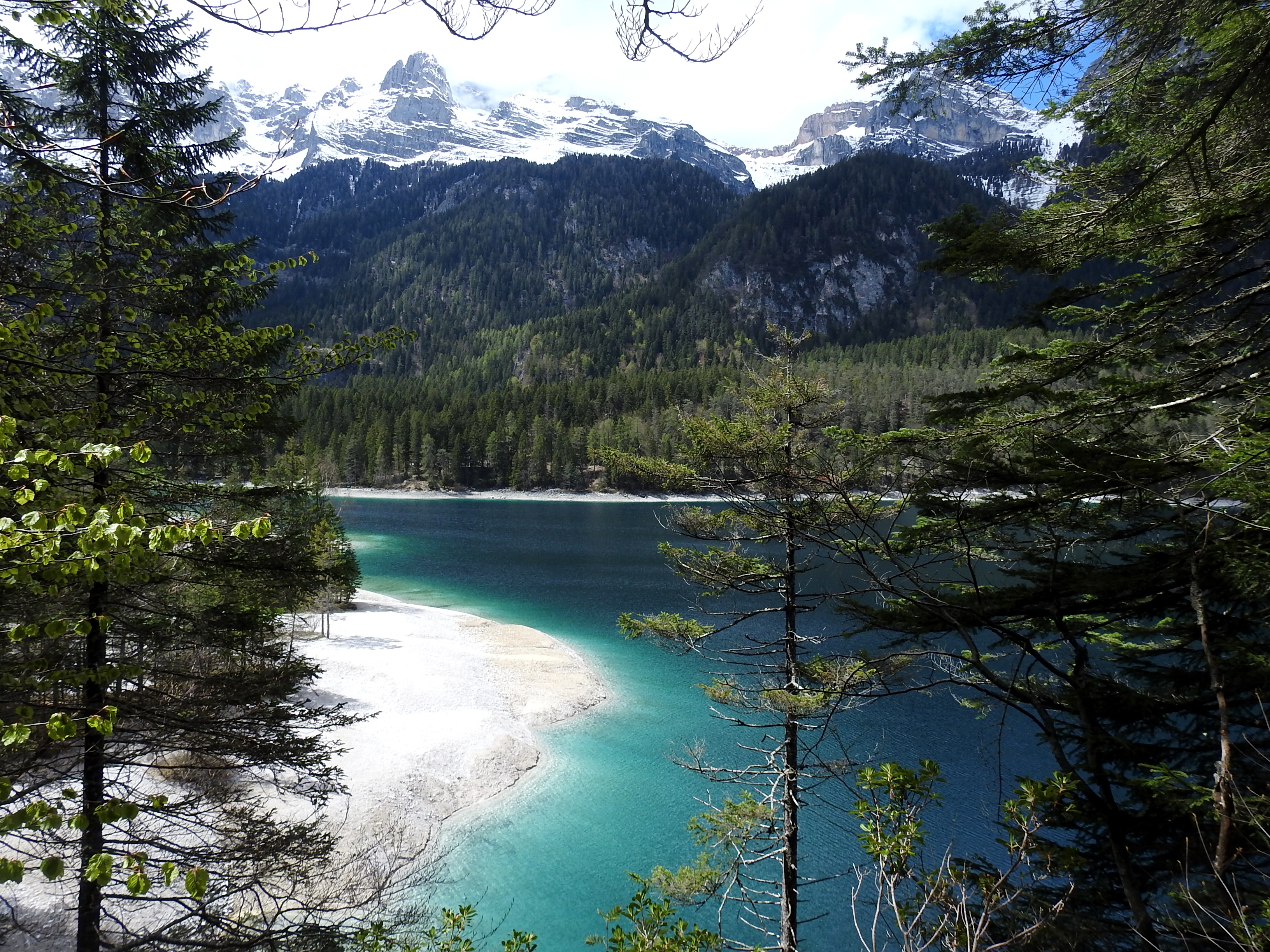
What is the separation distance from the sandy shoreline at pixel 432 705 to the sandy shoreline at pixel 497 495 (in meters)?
57.2

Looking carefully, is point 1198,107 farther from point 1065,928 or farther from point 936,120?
point 1065,928

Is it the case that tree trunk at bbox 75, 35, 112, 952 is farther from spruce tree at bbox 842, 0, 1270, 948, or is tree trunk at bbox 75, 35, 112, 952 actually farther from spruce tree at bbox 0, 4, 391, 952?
spruce tree at bbox 842, 0, 1270, 948

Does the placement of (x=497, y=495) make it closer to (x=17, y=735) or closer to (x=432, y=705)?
(x=432, y=705)

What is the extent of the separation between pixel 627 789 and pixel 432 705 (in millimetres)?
6561

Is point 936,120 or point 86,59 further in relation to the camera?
point 86,59

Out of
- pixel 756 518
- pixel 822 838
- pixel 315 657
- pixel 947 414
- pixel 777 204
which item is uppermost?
pixel 777 204

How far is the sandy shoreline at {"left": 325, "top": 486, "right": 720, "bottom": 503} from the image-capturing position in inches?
3342

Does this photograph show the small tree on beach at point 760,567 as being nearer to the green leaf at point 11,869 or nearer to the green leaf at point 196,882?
the green leaf at point 196,882

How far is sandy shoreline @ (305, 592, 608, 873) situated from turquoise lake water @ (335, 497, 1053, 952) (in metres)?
0.75

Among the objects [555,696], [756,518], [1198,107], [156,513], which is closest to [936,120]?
[1198,107]

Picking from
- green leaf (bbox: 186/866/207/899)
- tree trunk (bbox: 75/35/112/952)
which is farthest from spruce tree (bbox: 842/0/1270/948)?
tree trunk (bbox: 75/35/112/952)

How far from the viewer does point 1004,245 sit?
200 inches

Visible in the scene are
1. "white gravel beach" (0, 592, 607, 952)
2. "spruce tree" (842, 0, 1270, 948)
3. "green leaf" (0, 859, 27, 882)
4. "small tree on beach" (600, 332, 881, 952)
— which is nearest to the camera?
"green leaf" (0, 859, 27, 882)

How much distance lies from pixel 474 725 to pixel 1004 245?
53.1ft
